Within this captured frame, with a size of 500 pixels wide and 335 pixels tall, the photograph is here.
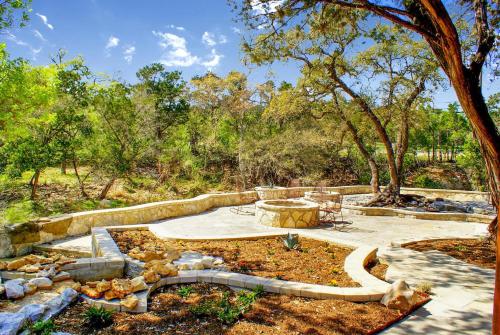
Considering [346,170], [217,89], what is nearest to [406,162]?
[346,170]

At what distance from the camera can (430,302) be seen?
3883mm

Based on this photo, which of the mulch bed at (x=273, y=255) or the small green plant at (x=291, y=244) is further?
the small green plant at (x=291, y=244)

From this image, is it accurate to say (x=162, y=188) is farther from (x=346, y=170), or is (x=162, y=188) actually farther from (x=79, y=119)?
(x=346, y=170)

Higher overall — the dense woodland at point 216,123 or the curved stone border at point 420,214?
the dense woodland at point 216,123

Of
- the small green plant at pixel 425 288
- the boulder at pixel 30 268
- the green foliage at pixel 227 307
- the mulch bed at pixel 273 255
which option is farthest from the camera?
the mulch bed at pixel 273 255

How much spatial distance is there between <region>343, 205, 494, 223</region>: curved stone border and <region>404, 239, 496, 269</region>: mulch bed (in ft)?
11.9

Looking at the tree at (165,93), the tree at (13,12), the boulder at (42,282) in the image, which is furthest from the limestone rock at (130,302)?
the tree at (165,93)

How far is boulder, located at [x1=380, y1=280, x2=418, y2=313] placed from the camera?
11.8ft

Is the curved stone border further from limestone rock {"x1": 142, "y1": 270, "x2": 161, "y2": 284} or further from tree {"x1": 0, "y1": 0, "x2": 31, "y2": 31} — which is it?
tree {"x1": 0, "y1": 0, "x2": 31, "y2": 31}

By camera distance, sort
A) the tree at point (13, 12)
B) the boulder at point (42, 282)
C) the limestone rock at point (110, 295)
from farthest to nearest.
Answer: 1. the tree at point (13, 12)
2. the boulder at point (42, 282)
3. the limestone rock at point (110, 295)

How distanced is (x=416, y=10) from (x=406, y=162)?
25.3 meters

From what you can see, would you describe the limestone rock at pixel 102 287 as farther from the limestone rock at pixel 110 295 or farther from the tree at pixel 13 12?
the tree at pixel 13 12

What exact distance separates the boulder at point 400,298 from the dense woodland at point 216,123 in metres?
4.68

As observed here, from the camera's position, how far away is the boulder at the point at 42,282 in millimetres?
3898
